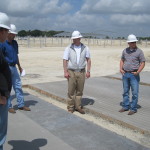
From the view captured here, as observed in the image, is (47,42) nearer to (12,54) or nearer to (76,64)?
(76,64)

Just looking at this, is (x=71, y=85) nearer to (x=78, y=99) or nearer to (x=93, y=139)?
(x=78, y=99)

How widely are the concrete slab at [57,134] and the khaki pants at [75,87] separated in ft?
1.28

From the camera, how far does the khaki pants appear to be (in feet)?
20.7

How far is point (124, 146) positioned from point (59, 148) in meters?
0.97

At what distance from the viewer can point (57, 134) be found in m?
4.88

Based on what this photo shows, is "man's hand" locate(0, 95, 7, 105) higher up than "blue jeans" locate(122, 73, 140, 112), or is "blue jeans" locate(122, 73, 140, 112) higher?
"man's hand" locate(0, 95, 7, 105)

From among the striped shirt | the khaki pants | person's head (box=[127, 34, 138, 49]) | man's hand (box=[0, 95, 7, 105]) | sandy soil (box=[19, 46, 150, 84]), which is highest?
person's head (box=[127, 34, 138, 49])

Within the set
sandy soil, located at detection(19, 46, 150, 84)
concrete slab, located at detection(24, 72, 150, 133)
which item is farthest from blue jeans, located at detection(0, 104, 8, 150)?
sandy soil, located at detection(19, 46, 150, 84)

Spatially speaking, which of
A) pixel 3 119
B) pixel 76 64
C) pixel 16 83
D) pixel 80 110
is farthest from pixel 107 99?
pixel 3 119

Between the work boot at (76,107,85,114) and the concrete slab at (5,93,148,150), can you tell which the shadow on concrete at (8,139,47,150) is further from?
the work boot at (76,107,85,114)

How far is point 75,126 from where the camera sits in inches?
209

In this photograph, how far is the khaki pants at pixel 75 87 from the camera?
248 inches

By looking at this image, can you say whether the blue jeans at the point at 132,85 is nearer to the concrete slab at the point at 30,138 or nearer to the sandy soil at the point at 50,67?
the concrete slab at the point at 30,138

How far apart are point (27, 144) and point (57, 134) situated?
64 centimetres
